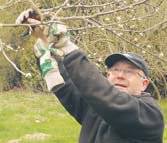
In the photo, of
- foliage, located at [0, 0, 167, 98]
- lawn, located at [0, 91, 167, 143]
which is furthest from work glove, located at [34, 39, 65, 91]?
lawn, located at [0, 91, 167, 143]

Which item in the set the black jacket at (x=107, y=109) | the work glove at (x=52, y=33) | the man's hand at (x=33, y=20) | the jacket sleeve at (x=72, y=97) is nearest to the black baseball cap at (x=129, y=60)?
the black jacket at (x=107, y=109)

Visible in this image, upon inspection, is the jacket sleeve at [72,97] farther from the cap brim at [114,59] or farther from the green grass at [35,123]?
the green grass at [35,123]

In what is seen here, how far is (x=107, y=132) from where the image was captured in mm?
3105

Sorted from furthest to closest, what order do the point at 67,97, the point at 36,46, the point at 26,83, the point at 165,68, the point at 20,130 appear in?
the point at 26,83
the point at 165,68
the point at 20,130
the point at 67,97
the point at 36,46

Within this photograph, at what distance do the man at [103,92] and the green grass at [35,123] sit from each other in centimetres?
530

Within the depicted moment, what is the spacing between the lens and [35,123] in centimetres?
1021

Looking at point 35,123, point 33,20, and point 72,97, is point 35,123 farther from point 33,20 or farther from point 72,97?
point 33,20

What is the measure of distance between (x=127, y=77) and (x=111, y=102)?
0.29m

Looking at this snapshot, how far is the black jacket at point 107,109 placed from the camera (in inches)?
109

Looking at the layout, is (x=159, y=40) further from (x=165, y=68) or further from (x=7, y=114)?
(x=7, y=114)

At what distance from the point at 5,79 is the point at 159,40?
26.8 ft

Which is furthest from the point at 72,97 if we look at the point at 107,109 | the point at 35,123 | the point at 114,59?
the point at 35,123

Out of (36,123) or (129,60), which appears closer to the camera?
(129,60)

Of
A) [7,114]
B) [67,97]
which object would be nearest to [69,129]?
[7,114]
